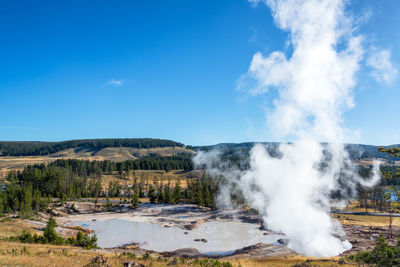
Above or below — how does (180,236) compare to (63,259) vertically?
below

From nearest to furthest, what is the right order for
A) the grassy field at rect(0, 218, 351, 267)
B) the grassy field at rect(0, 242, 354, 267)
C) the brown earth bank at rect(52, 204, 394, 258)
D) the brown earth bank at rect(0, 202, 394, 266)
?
the grassy field at rect(0, 242, 354, 267)
the grassy field at rect(0, 218, 351, 267)
the brown earth bank at rect(0, 202, 394, 266)
the brown earth bank at rect(52, 204, 394, 258)

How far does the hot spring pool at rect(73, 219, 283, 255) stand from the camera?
52719 millimetres

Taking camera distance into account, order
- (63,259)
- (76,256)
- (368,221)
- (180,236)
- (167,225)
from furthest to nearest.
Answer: (368,221) → (167,225) → (180,236) → (76,256) → (63,259)

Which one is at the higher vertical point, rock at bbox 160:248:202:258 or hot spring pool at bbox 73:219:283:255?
rock at bbox 160:248:202:258

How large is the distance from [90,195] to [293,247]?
11752 centimetres

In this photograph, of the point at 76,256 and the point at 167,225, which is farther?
the point at 167,225

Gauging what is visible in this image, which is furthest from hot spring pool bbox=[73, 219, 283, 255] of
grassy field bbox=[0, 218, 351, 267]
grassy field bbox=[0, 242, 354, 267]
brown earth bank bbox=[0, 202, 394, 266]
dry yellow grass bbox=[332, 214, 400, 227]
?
dry yellow grass bbox=[332, 214, 400, 227]

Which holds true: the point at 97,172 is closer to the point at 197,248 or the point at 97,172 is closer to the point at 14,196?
the point at 14,196

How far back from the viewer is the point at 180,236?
63062 millimetres

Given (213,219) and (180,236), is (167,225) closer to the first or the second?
(180,236)

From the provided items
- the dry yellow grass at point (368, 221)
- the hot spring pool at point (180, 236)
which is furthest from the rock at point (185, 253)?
the dry yellow grass at point (368, 221)

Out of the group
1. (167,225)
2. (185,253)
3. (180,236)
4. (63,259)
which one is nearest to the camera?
(63,259)

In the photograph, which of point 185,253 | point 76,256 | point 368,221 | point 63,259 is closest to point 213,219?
point 185,253

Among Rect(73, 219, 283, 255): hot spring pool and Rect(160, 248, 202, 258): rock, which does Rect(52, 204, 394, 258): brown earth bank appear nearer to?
Rect(160, 248, 202, 258): rock
